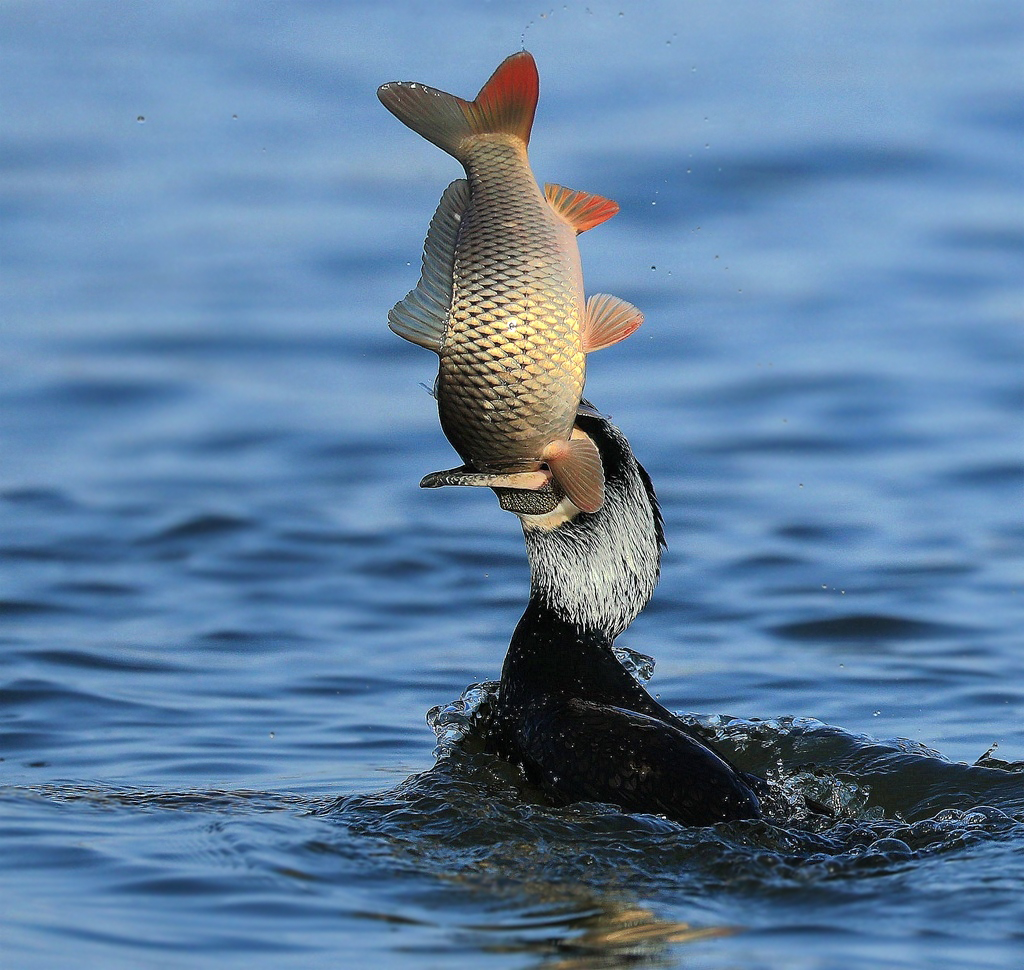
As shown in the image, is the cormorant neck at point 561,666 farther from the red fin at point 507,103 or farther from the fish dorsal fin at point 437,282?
the red fin at point 507,103

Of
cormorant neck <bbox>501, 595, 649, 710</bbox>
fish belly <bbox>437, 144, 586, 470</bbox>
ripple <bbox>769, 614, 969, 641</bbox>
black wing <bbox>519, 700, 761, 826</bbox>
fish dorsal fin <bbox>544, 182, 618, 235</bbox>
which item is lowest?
black wing <bbox>519, 700, 761, 826</bbox>

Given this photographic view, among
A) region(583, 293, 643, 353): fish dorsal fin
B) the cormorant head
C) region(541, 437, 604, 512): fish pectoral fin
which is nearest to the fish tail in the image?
region(583, 293, 643, 353): fish dorsal fin

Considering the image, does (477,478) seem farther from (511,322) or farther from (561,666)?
(561,666)

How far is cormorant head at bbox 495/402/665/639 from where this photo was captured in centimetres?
602

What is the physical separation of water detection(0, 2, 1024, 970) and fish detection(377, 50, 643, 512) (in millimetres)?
1044

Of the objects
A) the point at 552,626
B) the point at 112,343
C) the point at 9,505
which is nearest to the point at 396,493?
the point at 9,505

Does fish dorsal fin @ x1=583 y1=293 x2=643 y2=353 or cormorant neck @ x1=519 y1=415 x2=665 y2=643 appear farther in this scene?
cormorant neck @ x1=519 y1=415 x2=665 y2=643

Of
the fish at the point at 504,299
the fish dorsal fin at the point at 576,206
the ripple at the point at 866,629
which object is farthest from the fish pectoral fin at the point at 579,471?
the ripple at the point at 866,629

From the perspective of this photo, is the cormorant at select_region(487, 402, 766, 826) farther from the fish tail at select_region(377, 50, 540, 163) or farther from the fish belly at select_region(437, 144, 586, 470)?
the fish tail at select_region(377, 50, 540, 163)

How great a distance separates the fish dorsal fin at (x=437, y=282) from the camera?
17.0ft

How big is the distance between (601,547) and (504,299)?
4.49 ft

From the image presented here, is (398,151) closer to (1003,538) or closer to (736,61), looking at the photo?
(736,61)

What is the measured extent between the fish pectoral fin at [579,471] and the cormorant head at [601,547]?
0.59m

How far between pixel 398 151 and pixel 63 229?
2184mm
